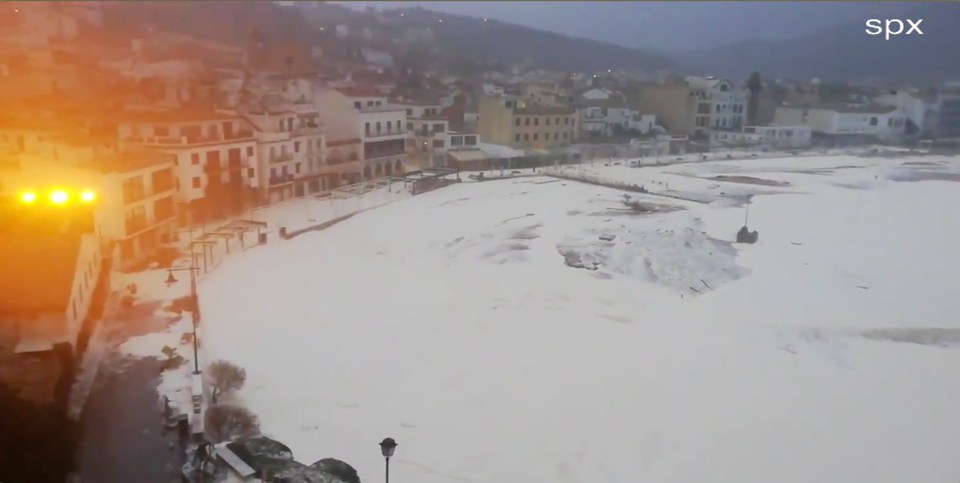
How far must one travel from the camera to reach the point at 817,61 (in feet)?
12.0

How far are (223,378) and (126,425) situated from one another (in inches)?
14.1

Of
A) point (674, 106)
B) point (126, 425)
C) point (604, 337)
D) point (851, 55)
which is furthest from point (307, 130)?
point (851, 55)

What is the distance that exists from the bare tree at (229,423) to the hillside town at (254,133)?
0.05 m

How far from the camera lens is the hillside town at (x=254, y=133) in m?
2.50

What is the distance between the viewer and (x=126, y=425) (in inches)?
97.6

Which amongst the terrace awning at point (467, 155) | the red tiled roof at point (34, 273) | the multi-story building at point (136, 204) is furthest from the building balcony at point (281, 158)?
the red tiled roof at point (34, 273)

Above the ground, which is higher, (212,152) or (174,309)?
(212,152)

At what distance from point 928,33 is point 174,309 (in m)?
3.42

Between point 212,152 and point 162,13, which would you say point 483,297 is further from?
point 162,13

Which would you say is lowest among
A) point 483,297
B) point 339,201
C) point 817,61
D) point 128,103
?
point 483,297

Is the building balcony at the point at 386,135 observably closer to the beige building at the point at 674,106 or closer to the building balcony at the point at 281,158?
the building balcony at the point at 281,158

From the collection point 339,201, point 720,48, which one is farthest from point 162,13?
point 720,48

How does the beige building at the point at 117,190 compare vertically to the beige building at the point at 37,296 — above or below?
above

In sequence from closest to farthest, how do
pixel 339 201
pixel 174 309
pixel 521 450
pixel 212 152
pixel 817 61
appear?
pixel 521 450, pixel 174 309, pixel 212 152, pixel 339 201, pixel 817 61
